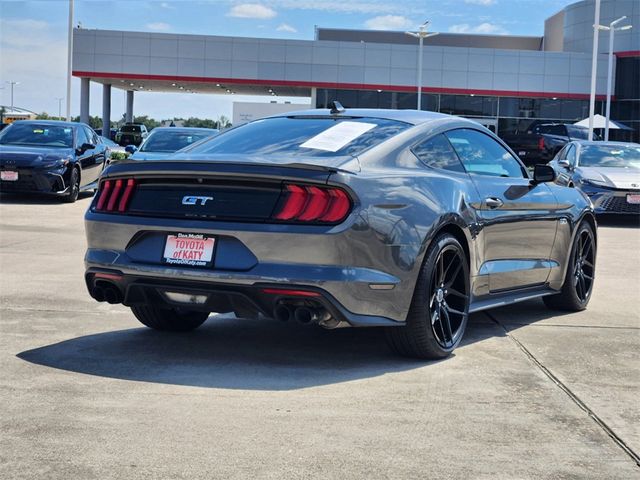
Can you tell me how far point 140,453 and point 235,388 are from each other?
1.03m

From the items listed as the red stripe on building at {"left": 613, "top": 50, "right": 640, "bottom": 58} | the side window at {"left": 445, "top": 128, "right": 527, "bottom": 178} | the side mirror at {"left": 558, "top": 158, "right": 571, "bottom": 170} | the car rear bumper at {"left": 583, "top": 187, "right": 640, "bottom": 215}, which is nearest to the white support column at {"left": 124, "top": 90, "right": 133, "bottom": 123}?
the red stripe on building at {"left": 613, "top": 50, "right": 640, "bottom": 58}

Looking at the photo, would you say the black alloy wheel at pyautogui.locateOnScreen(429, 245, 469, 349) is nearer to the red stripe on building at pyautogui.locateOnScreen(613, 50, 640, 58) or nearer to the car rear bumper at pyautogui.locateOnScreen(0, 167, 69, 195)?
the car rear bumper at pyautogui.locateOnScreen(0, 167, 69, 195)

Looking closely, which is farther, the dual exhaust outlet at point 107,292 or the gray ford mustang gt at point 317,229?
the dual exhaust outlet at point 107,292

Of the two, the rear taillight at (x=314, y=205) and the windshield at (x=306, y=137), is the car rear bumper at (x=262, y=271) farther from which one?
the windshield at (x=306, y=137)

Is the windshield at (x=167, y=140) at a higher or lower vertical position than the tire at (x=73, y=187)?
higher

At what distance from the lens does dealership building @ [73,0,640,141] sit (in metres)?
52.4

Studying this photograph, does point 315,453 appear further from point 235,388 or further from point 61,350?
point 61,350

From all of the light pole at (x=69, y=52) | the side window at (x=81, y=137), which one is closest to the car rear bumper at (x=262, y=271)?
the side window at (x=81, y=137)

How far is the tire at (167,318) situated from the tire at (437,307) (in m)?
1.44

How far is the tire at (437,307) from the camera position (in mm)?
4973

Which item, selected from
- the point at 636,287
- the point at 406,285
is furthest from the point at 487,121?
the point at 406,285

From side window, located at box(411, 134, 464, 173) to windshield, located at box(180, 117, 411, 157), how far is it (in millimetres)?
171

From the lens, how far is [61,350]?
17.1ft

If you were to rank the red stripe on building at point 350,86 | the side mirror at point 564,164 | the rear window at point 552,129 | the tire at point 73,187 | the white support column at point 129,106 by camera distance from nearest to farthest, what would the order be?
the tire at point 73,187
the side mirror at point 564,164
the rear window at point 552,129
the red stripe on building at point 350,86
the white support column at point 129,106
